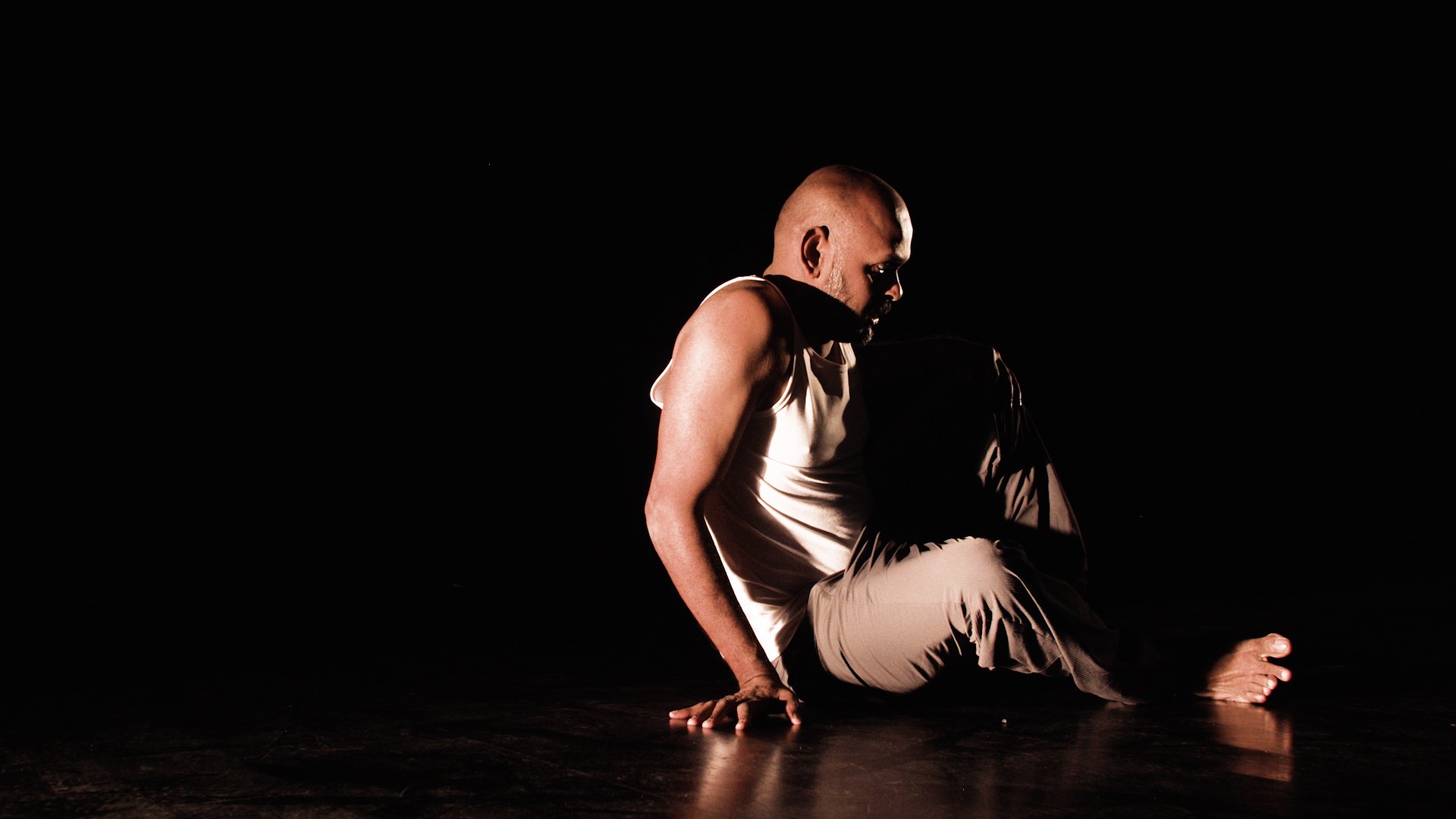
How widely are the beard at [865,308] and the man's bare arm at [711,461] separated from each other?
0.75 feet

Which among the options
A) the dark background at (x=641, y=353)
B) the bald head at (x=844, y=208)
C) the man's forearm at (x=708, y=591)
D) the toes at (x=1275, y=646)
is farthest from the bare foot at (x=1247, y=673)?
the dark background at (x=641, y=353)

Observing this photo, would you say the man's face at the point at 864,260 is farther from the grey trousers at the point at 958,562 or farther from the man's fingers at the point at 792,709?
the man's fingers at the point at 792,709

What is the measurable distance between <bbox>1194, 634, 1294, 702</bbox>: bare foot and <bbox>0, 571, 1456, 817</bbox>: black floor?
41 mm

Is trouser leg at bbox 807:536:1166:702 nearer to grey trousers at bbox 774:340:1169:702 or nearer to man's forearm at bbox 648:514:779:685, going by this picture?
grey trousers at bbox 774:340:1169:702

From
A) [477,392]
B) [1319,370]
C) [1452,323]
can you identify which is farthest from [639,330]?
[1452,323]

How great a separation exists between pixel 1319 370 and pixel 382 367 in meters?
3.04

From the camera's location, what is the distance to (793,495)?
1.54 metres

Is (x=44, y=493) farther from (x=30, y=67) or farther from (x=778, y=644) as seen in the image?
(x=778, y=644)

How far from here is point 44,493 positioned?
2.93m

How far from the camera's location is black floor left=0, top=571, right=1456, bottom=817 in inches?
39.9

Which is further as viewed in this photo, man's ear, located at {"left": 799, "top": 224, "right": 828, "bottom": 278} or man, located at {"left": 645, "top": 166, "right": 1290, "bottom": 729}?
man's ear, located at {"left": 799, "top": 224, "right": 828, "bottom": 278}

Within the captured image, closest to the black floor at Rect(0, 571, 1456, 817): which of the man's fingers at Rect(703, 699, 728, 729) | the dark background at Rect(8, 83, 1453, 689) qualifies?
the man's fingers at Rect(703, 699, 728, 729)

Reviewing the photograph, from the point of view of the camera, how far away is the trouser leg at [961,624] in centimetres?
138

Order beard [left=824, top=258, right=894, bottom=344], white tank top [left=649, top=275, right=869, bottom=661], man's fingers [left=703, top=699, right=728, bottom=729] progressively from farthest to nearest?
beard [left=824, top=258, right=894, bottom=344] < white tank top [left=649, top=275, right=869, bottom=661] < man's fingers [left=703, top=699, right=728, bottom=729]
